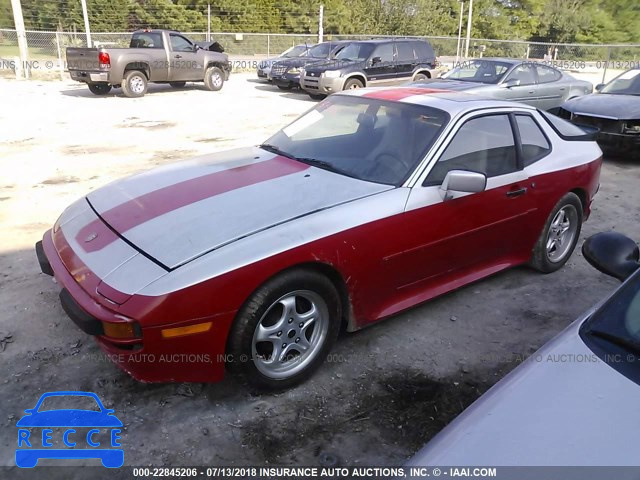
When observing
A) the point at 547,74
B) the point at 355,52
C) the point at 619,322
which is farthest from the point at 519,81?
the point at 619,322

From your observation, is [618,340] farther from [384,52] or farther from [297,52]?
[297,52]

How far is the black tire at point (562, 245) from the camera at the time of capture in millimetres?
4457

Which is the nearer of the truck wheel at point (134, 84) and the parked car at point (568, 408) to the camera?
the parked car at point (568, 408)

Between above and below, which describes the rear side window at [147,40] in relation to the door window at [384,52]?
above

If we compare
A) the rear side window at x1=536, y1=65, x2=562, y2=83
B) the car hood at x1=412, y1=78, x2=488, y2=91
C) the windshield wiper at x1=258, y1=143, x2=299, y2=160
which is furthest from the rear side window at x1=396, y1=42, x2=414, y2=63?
the windshield wiper at x1=258, y1=143, x2=299, y2=160

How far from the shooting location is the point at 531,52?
29.2 meters

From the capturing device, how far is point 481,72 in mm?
11141

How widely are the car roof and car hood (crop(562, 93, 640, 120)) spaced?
5.19 m

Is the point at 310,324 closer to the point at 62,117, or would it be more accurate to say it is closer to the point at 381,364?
the point at 381,364

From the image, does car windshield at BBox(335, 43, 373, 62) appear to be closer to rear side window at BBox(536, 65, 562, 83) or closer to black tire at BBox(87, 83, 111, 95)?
rear side window at BBox(536, 65, 562, 83)

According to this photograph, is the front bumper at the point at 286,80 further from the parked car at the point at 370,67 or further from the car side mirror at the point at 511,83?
the car side mirror at the point at 511,83

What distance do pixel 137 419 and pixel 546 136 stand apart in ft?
12.2

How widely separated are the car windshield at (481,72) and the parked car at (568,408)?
9.53 meters

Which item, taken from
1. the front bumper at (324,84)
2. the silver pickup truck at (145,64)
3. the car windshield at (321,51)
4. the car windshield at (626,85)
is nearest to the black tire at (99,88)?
the silver pickup truck at (145,64)
